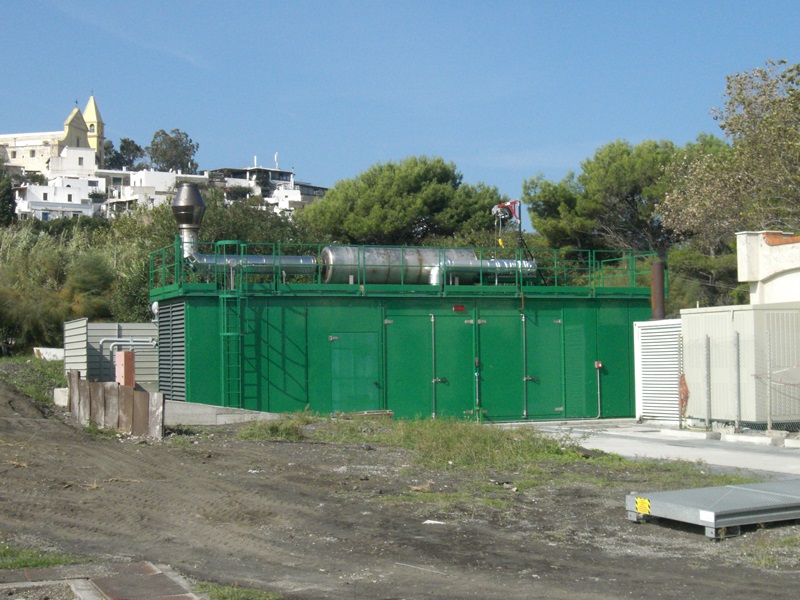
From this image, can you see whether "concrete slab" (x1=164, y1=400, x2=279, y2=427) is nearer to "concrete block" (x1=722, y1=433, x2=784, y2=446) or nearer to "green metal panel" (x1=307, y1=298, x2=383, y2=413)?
"green metal panel" (x1=307, y1=298, x2=383, y2=413)

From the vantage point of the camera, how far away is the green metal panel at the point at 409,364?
22609 mm

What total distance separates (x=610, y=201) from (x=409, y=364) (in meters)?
25.9

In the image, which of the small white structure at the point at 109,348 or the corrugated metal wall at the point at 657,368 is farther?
the small white structure at the point at 109,348

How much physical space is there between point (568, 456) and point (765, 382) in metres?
6.12

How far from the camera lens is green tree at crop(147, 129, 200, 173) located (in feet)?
500

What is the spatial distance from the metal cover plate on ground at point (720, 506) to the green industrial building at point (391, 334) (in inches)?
476

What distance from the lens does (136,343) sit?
80.5ft

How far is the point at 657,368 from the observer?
2259cm

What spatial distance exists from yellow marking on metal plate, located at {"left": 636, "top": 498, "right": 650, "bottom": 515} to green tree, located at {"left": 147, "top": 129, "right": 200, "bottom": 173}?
5870 inches

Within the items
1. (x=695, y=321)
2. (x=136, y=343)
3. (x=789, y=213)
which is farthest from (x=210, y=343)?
(x=789, y=213)

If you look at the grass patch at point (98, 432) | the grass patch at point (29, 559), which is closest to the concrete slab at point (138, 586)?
the grass patch at point (29, 559)

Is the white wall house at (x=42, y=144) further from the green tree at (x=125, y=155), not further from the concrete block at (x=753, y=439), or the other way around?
the concrete block at (x=753, y=439)

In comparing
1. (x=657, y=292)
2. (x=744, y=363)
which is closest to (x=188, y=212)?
(x=657, y=292)

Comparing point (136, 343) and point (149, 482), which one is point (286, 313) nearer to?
point (136, 343)
